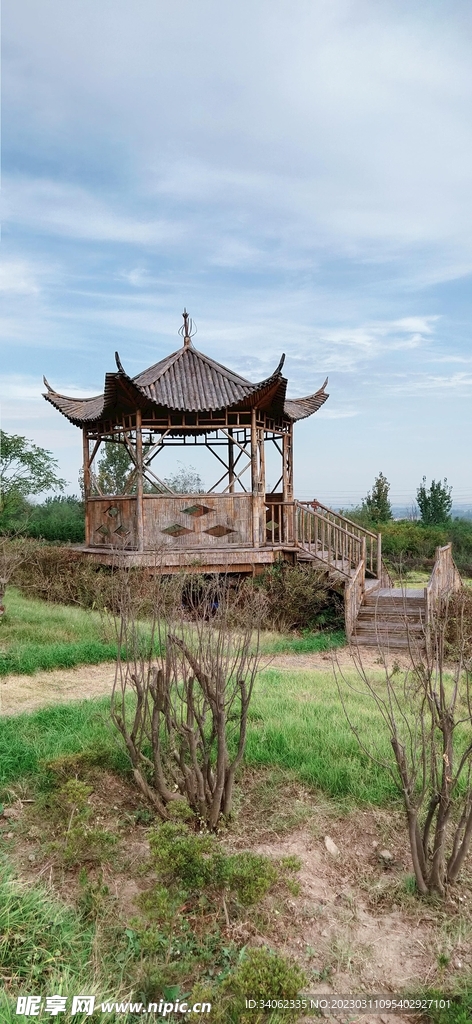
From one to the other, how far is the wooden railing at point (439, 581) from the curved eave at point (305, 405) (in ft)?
14.5

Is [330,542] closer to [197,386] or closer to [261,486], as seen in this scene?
[261,486]

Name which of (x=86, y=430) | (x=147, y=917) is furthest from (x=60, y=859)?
(x=86, y=430)

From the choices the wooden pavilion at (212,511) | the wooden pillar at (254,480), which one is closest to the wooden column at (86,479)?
the wooden pavilion at (212,511)

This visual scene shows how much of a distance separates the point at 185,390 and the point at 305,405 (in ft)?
13.8

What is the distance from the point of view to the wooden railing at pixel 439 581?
10.8m

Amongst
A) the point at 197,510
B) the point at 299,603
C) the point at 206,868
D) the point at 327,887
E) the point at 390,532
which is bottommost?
the point at 327,887

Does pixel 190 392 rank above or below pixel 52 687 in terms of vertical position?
above

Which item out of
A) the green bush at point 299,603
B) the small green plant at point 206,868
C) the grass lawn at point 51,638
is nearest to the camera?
the small green plant at point 206,868

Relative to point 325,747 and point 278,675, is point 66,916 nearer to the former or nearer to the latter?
point 325,747

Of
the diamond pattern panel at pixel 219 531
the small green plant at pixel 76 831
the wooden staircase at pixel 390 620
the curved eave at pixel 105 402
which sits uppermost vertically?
the curved eave at pixel 105 402

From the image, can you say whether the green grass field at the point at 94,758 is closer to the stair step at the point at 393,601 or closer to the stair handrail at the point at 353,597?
the stair handrail at the point at 353,597

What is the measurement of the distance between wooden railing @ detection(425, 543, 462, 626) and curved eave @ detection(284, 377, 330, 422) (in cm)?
443

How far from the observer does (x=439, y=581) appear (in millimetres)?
12547

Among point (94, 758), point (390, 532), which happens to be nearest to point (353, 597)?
point (94, 758)
